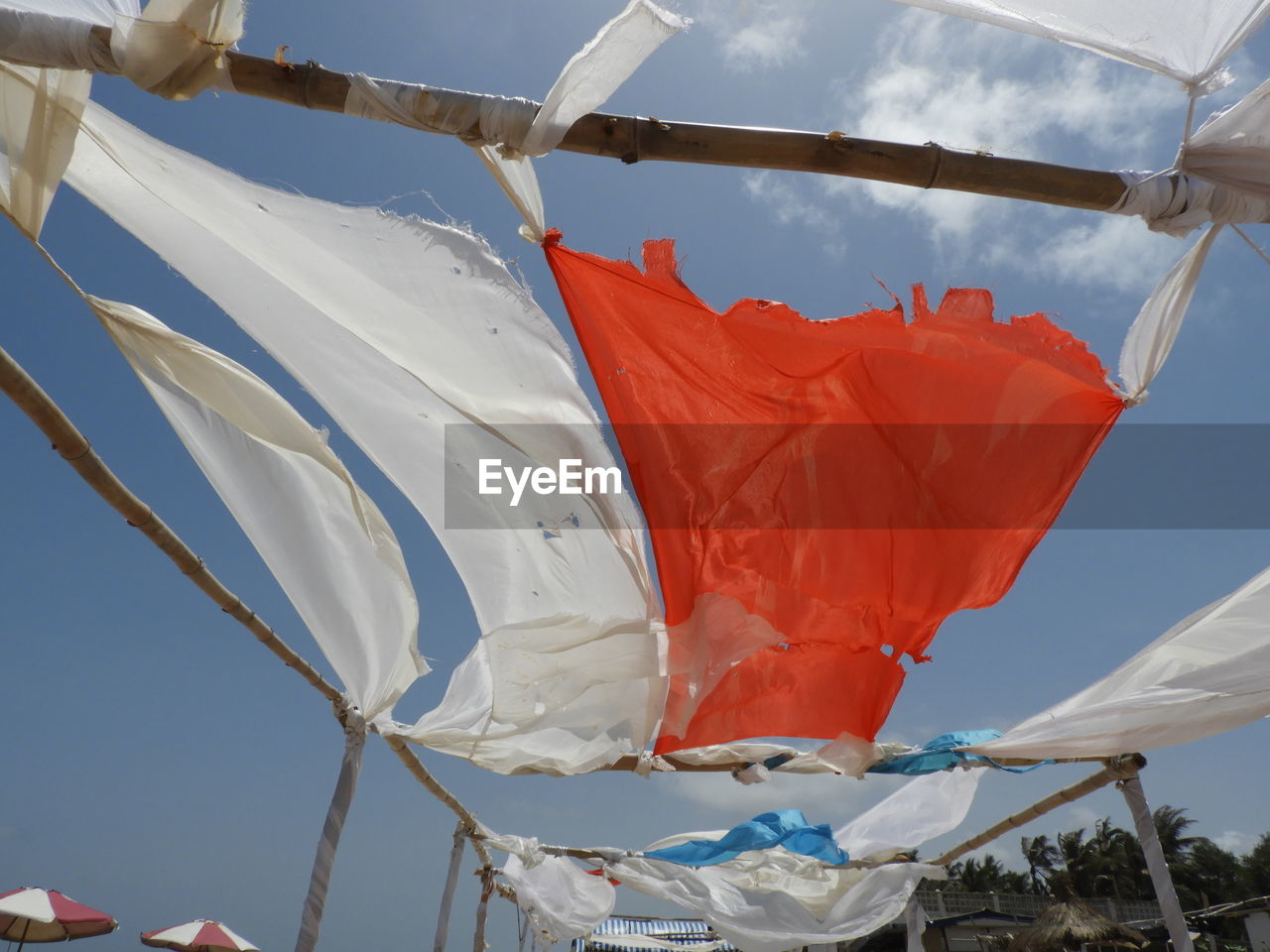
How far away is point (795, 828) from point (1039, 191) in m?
5.82

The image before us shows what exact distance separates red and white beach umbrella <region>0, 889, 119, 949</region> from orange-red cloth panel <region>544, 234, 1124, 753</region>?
42.6 feet

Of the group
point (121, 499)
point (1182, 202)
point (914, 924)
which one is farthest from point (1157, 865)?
point (121, 499)

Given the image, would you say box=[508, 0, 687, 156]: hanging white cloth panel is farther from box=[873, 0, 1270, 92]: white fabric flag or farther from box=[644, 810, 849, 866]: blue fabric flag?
box=[644, 810, 849, 866]: blue fabric flag

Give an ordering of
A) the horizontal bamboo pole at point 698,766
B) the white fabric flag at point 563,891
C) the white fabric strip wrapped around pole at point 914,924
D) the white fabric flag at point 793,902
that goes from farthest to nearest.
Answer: the white fabric flag at point 563,891 < the white fabric strip wrapped around pole at point 914,924 < the white fabric flag at point 793,902 < the horizontal bamboo pole at point 698,766

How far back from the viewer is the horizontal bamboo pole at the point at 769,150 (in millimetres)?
1521

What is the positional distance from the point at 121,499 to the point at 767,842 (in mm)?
5376

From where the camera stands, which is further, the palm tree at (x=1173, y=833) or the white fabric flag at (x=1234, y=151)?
the palm tree at (x=1173, y=833)

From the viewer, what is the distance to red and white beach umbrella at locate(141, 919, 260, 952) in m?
12.8

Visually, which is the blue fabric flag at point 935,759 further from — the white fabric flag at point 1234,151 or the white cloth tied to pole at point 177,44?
the white cloth tied to pole at point 177,44

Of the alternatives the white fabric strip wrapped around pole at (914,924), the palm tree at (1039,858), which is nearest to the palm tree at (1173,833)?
the palm tree at (1039,858)

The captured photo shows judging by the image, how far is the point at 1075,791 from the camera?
436 cm

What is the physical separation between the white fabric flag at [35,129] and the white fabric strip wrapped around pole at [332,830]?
8.24 ft

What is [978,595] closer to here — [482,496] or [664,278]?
[664,278]

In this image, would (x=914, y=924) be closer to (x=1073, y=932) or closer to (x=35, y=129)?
(x=35, y=129)
